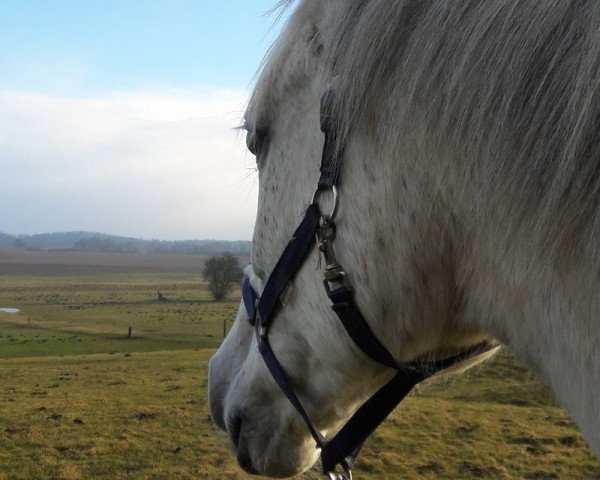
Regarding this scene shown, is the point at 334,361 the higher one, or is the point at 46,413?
the point at 334,361

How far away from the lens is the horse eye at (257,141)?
153cm

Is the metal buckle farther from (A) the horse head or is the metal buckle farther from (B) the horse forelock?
(B) the horse forelock

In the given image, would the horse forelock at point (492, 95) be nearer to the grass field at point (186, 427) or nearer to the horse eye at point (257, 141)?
the horse eye at point (257, 141)

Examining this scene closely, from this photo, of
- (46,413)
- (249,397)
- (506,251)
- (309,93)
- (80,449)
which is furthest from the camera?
(46,413)

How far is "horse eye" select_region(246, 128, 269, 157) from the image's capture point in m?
1.53

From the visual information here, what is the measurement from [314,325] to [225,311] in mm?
55008

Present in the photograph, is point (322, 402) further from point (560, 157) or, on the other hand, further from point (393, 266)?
point (560, 157)

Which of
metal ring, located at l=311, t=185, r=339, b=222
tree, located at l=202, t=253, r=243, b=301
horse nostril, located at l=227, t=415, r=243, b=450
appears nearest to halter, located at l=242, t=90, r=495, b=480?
metal ring, located at l=311, t=185, r=339, b=222

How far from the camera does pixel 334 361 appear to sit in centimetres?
140

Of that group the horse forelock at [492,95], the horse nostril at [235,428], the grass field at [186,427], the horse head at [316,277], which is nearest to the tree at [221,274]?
the grass field at [186,427]

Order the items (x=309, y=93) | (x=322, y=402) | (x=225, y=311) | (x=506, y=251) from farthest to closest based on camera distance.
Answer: (x=225, y=311), (x=322, y=402), (x=309, y=93), (x=506, y=251)

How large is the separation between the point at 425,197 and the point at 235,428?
42.5 inches

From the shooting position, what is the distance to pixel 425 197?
44.4 inches

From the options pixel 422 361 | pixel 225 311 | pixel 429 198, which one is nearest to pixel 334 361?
pixel 422 361
